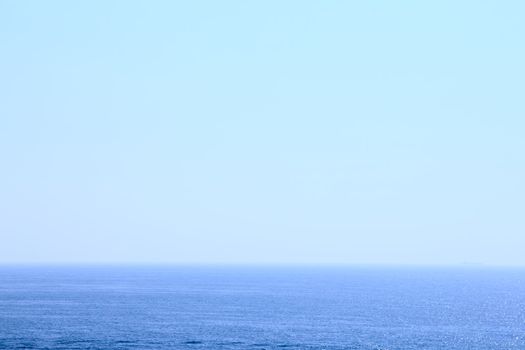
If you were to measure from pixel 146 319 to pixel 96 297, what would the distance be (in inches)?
2047

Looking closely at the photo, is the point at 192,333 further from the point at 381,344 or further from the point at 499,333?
the point at 499,333

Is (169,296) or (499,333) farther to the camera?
(169,296)

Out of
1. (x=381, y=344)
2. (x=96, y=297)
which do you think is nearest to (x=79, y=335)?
(x=381, y=344)

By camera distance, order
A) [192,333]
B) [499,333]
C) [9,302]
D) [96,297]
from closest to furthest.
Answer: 1. [192,333]
2. [499,333]
3. [9,302]
4. [96,297]

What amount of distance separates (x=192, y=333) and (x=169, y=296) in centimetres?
7465

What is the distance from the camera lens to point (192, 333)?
9725 cm

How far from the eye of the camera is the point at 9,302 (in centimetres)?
14088

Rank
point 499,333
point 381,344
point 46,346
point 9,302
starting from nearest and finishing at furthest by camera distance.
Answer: point 46,346 → point 381,344 → point 499,333 → point 9,302

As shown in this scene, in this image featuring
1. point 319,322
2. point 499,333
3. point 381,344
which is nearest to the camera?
point 381,344

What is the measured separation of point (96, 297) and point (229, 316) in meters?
52.8

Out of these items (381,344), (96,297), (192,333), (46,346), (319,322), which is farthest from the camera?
(96,297)

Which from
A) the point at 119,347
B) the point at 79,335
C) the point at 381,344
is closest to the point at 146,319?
the point at 79,335

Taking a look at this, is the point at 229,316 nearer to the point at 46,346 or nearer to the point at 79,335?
the point at 79,335

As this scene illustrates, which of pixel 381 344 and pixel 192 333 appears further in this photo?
pixel 192 333
